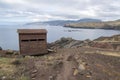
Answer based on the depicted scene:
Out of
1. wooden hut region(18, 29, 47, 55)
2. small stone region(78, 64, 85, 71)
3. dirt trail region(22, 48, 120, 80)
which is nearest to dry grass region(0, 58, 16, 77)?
dirt trail region(22, 48, 120, 80)

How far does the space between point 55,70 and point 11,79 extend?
8.98 feet

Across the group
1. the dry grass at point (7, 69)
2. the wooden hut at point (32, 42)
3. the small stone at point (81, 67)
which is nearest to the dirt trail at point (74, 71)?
the small stone at point (81, 67)

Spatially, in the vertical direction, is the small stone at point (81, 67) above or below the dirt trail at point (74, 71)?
above

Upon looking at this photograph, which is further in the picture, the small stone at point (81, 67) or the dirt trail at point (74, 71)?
the small stone at point (81, 67)

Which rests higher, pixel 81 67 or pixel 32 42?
pixel 32 42

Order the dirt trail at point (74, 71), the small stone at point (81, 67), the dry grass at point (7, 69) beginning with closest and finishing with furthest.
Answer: the dirt trail at point (74, 71) → the small stone at point (81, 67) → the dry grass at point (7, 69)

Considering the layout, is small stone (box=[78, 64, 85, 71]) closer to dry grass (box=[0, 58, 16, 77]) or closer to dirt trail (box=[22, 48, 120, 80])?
dirt trail (box=[22, 48, 120, 80])

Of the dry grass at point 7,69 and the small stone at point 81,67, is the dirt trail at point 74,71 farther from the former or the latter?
the dry grass at point 7,69

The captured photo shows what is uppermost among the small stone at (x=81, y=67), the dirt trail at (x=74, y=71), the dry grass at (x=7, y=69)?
the small stone at (x=81, y=67)

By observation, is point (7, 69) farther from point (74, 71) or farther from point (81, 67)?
point (81, 67)

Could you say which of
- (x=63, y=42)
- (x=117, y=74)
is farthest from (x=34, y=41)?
(x=63, y=42)

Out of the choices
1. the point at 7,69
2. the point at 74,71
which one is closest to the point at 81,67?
the point at 74,71

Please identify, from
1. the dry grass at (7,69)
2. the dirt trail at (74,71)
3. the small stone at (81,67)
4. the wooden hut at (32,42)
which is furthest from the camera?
the wooden hut at (32,42)

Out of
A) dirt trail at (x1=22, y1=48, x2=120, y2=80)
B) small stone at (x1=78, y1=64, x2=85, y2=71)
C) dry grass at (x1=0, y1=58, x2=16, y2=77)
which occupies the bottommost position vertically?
dry grass at (x1=0, y1=58, x2=16, y2=77)
